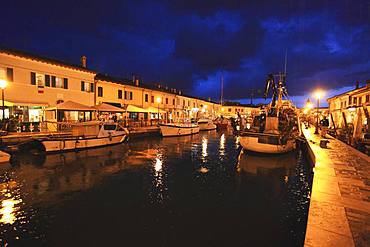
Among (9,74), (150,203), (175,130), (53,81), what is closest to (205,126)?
(175,130)

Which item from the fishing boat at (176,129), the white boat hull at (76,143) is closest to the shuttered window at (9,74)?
the white boat hull at (76,143)

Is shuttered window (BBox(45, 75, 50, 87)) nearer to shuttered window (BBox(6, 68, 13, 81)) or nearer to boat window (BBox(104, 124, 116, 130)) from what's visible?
shuttered window (BBox(6, 68, 13, 81))

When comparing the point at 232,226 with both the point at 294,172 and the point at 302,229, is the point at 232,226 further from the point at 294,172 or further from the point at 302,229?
the point at 294,172

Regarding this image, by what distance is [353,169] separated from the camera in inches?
357

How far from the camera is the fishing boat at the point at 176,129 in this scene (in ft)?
95.8

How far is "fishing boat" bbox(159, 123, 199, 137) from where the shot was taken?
2920 cm

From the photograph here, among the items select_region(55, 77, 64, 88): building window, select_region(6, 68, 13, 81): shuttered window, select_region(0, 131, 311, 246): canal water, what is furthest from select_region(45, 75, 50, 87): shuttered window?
select_region(0, 131, 311, 246): canal water

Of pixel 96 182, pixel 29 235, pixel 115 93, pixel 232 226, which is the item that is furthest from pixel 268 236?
pixel 115 93

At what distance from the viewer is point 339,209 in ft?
16.4

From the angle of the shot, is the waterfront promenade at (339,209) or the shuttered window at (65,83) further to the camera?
the shuttered window at (65,83)

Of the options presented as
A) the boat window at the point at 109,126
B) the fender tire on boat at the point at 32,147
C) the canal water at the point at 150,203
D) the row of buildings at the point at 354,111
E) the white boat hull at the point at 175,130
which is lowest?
the canal water at the point at 150,203

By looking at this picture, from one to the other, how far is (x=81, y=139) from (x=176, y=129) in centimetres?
1468

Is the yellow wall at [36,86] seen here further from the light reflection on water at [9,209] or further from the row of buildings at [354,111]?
the row of buildings at [354,111]

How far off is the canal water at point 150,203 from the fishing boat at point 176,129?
47.7 ft
